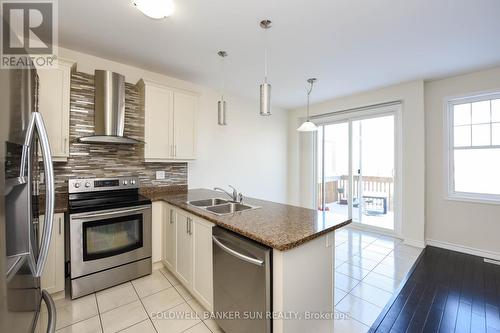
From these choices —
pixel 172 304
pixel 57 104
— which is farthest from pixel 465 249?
pixel 57 104

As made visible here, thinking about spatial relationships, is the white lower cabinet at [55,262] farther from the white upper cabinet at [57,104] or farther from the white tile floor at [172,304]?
the white upper cabinet at [57,104]

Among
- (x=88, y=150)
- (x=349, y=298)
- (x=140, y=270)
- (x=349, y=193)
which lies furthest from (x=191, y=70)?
(x=349, y=193)

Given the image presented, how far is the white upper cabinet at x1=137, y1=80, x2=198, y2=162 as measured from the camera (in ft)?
9.04

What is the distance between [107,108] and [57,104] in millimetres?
428

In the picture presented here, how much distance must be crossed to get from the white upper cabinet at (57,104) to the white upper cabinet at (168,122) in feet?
2.49

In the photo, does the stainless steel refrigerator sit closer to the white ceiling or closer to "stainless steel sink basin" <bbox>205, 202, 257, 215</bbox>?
the white ceiling

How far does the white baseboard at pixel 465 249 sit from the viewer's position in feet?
9.98

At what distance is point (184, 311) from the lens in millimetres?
1968

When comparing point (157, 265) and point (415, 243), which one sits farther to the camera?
point (415, 243)

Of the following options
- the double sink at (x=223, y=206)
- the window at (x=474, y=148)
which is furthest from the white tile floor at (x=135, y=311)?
the window at (x=474, y=148)

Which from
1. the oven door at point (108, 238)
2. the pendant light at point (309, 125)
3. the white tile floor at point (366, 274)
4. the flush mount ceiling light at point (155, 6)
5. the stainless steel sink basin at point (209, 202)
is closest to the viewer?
the flush mount ceiling light at point (155, 6)

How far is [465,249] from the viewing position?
324cm

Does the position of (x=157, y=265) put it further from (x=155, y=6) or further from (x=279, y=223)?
(x=155, y=6)

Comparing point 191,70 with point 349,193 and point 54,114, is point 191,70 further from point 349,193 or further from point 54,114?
point 349,193
